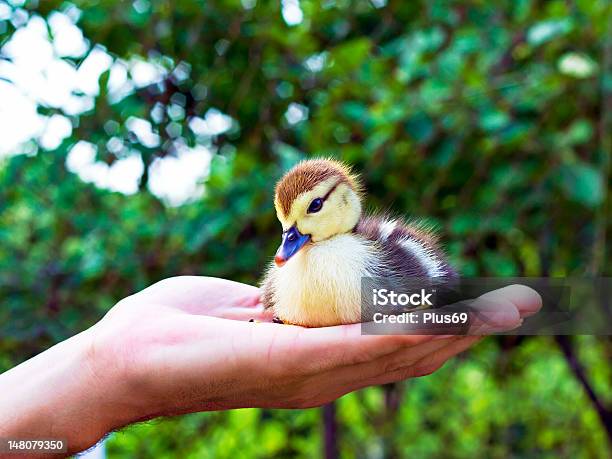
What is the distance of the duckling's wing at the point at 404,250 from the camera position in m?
0.89

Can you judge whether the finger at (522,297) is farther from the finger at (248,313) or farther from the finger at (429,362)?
the finger at (248,313)

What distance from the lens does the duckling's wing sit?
895 millimetres

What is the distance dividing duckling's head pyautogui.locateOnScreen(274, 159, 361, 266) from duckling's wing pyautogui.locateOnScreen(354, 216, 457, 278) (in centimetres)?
3

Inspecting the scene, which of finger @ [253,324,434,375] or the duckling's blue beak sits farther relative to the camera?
the duckling's blue beak

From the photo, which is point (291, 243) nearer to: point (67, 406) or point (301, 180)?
point (301, 180)

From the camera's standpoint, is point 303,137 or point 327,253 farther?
point 303,137

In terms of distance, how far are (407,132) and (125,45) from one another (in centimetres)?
55

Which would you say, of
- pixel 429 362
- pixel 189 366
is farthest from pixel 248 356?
pixel 429 362

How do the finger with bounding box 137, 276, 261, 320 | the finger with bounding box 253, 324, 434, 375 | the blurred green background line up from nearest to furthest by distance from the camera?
1. the finger with bounding box 253, 324, 434, 375
2. the finger with bounding box 137, 276, 261, 320
3. the blurred green background

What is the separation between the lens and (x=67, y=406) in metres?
0.88

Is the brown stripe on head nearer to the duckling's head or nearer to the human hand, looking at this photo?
the duckling's head

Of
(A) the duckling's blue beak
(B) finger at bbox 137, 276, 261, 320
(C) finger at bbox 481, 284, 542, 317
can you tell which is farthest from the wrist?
(C) finger at bbox 481, 284, 542, 317

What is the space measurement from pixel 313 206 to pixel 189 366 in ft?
0.73

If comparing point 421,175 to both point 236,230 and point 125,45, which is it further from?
point 125,45
